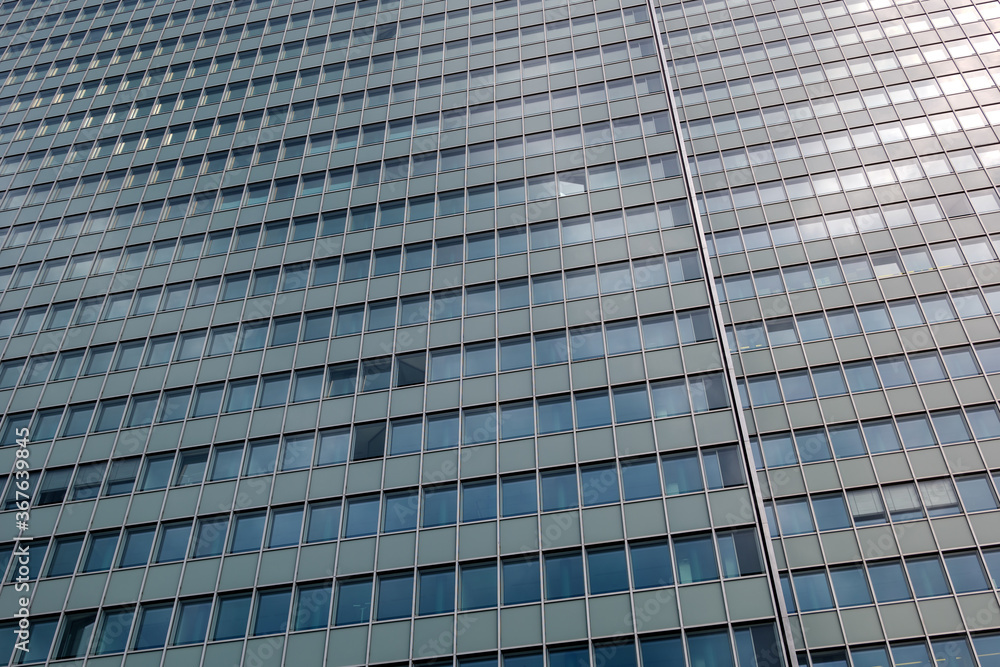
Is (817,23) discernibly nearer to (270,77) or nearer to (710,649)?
(270,77)

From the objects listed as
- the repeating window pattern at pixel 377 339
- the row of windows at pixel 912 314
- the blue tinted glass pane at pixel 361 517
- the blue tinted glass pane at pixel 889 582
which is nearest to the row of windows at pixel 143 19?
the repeating window pattern at pixel 377 339

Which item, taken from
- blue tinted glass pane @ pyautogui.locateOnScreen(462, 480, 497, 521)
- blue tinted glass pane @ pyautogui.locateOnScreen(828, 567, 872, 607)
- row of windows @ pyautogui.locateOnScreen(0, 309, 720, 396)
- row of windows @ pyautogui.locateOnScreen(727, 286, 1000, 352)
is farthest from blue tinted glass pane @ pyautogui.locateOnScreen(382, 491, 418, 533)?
row of windows @ pyautogui.locateOnScreen(727, 286, 1000, 352)

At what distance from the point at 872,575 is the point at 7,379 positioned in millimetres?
37087

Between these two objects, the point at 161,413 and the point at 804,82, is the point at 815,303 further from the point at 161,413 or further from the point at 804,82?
the point at 161,413

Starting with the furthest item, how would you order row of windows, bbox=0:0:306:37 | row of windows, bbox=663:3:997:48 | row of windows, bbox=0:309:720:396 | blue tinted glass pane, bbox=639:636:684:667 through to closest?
1. row of windows, bbox=0:0:306:37
2. row of windows, bbox=663:3:997:48
3. row of windows, bbox=0:309:720:396
4. blue tinted glass pane, bbox=639:636:684:667

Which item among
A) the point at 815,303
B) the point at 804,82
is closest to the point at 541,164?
the point at 815,303

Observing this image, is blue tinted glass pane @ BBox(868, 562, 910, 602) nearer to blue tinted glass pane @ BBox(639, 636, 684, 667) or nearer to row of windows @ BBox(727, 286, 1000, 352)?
blue tinted glass pane @ BBox(639, 636, 684, 667)

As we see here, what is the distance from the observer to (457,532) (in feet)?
100

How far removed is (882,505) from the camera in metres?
34.0

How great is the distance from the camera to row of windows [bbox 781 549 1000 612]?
103ft

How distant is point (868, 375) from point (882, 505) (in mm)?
6203

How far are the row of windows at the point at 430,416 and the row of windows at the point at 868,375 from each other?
7000 mm

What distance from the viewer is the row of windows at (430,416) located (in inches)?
1282

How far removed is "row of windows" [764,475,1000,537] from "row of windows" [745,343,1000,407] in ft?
15.6
